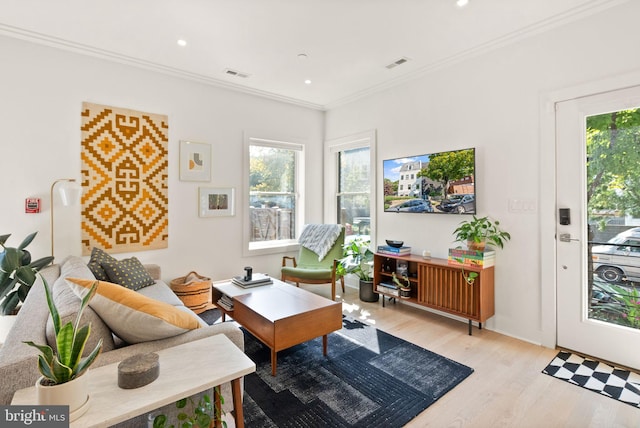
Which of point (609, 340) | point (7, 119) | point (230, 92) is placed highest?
point (230, 92)

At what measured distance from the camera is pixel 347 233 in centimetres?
494

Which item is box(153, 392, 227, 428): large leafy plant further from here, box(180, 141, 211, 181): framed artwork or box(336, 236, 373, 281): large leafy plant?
box(180, 141, 211, 181): framed artwork

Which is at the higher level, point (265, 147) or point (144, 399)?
point (265, 147)

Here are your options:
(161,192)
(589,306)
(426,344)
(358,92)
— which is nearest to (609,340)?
(589,306)

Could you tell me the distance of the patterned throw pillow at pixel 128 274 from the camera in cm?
280

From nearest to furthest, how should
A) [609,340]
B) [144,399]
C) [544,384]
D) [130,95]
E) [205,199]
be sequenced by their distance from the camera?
[144,399], [544,384], [609,340], [130,95], [205,199]

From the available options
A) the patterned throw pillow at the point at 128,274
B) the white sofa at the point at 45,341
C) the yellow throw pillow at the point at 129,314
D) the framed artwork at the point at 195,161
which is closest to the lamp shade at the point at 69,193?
the patterned throw pillow at the point at 128,274

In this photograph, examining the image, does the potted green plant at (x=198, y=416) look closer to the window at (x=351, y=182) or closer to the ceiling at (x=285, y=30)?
the ceiling at (x=285, y=30)

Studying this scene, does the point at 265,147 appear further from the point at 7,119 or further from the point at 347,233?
the point at 7,119

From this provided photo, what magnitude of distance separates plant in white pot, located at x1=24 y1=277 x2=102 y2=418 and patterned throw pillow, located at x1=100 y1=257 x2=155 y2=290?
6.50ft

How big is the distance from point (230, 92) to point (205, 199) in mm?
1484

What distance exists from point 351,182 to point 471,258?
7.43 feet

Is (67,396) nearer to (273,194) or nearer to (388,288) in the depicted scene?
(388,288)

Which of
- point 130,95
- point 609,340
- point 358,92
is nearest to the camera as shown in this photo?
point 609,340
